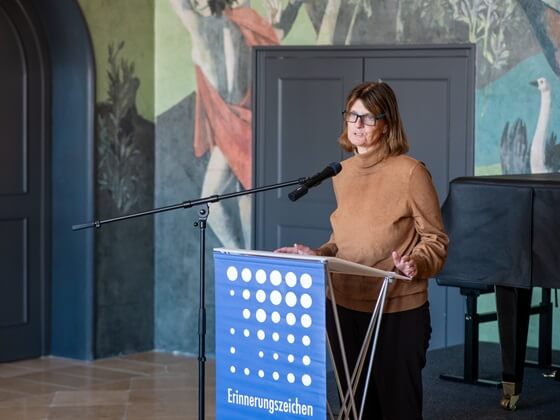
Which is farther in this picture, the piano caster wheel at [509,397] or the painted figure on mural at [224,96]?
the painted figure on mural at [224,96]

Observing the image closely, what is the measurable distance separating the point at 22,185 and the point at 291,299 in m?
4.55

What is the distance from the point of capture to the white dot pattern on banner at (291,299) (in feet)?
12.8

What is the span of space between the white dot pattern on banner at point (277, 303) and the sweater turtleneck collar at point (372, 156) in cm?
54

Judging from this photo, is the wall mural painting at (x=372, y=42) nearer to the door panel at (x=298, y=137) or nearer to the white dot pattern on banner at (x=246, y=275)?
the door panel at (x=298, y=137)

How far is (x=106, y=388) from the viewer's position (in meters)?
7.27

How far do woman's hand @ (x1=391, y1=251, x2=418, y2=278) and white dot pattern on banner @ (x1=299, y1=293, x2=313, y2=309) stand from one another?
1.04ft

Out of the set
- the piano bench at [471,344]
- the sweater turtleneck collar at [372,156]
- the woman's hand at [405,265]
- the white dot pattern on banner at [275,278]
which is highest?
the sweater turtleneck collar at [372,156]

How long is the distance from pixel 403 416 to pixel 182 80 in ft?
15.5

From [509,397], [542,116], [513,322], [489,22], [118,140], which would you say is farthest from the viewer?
[118,140]

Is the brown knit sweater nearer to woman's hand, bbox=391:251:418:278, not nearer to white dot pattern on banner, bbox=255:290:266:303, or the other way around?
woman's hand, bbox=391:251:418:278

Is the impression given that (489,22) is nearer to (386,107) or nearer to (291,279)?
(386,107)

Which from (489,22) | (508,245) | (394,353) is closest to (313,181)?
(394,353)

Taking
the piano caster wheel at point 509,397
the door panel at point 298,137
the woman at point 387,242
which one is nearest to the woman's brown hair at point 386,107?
the woman at point 387,242

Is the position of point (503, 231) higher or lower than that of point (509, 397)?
higher
